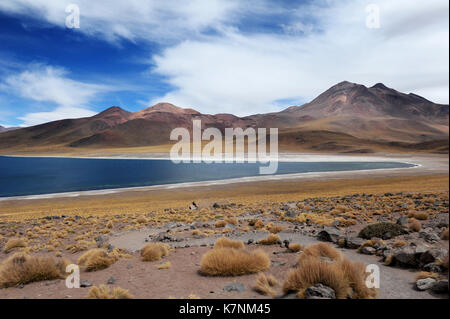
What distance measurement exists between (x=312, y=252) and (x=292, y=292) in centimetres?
193

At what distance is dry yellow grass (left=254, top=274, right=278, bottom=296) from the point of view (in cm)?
470

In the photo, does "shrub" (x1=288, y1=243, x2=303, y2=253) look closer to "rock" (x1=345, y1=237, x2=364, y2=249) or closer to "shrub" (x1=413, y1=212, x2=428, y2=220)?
"rock" (x1=345, y1=237, x2=364, y2=249)

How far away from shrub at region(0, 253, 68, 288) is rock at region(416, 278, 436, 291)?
24.3ft

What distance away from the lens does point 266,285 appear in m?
4.79

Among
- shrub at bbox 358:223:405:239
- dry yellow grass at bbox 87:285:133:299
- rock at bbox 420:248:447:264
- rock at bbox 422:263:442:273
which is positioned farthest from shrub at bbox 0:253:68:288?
shrub at bbox 358:223:405:239

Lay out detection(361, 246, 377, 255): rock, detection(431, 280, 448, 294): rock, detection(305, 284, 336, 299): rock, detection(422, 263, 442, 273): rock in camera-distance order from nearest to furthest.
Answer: detection(305, 284, 336, 299): rock → detection(431, 280, 448, 294): rock → detection(422, 263, 442, 273): rock → detection(361, 246, 377, 255): rock

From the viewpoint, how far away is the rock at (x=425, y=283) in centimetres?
452

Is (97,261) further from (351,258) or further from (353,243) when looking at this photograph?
(353,243)

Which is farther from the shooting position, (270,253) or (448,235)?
(270,253)

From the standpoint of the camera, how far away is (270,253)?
24.6ft

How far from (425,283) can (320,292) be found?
2222 mm
